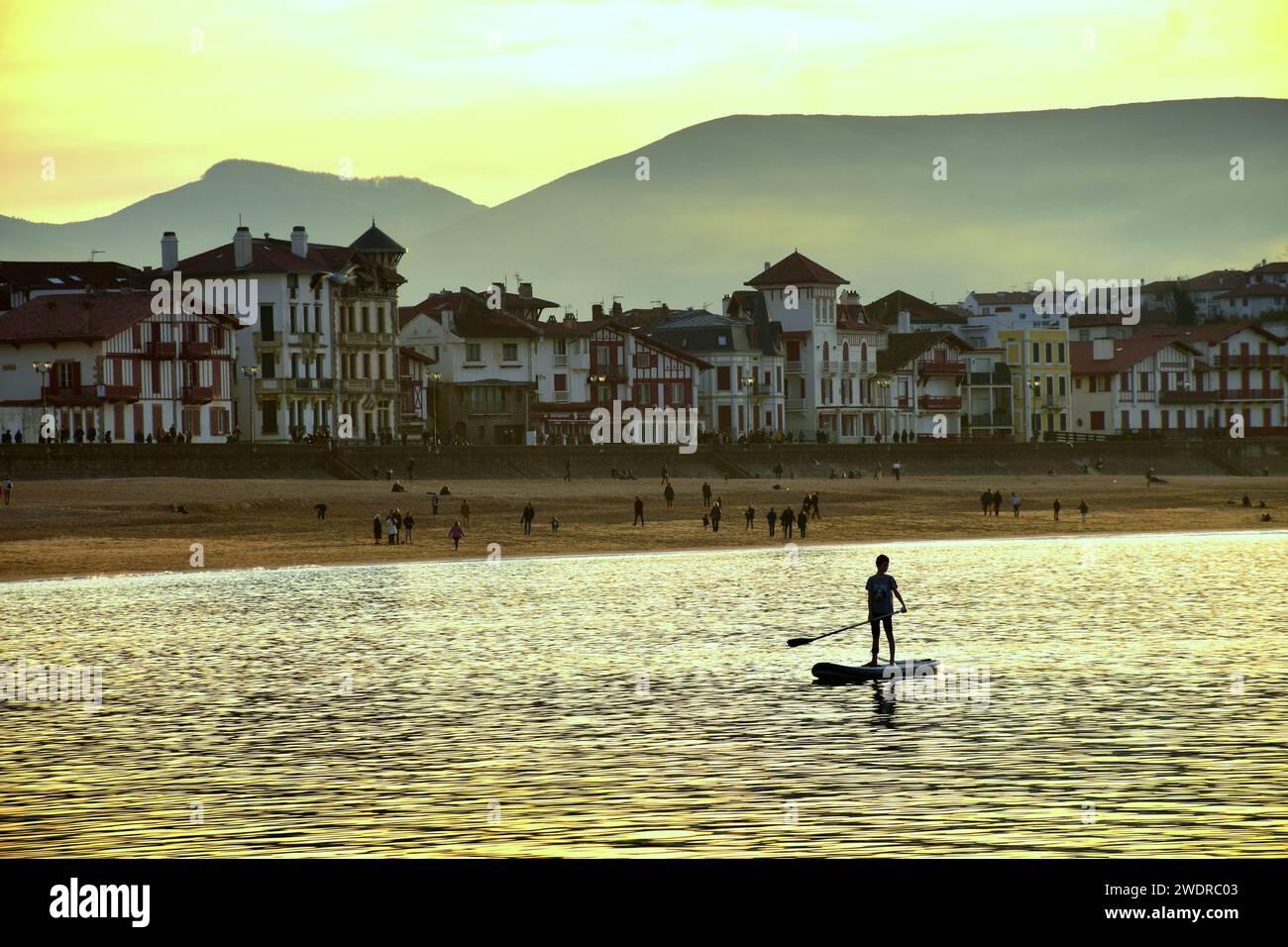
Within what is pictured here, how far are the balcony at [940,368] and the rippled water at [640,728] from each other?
9350cm

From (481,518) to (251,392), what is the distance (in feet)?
115

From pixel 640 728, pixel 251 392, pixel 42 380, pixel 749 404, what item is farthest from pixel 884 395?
pixel 640 728

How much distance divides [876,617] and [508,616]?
15202mm

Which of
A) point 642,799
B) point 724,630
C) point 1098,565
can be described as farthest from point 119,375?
point 642,799

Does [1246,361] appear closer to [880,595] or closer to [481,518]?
[481,518]

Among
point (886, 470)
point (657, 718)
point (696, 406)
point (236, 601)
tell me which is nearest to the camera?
point (657, 718)

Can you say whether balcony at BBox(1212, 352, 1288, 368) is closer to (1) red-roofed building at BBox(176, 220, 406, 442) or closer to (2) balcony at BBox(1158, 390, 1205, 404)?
(2) balcony at BBox(1158, 390, 1205, 404)

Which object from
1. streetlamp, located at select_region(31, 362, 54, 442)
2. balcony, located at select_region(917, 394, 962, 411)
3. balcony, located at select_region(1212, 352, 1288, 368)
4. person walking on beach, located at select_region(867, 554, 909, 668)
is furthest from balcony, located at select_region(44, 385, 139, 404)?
balcony, located at select_region(1212, 352, 1288, 368)

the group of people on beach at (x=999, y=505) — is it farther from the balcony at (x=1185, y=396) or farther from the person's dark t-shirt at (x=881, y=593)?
the balcony at (x=1185, y=396)

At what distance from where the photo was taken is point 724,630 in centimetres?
4050

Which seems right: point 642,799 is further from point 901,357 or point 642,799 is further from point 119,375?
point 901,357

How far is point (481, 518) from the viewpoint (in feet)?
249

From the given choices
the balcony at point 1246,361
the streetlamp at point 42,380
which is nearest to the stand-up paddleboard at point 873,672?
the streetlamp at point 42,380

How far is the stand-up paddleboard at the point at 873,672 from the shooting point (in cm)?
3094
